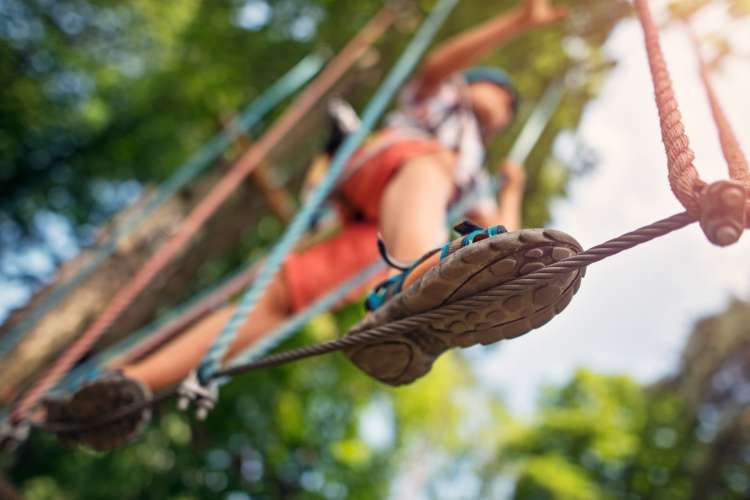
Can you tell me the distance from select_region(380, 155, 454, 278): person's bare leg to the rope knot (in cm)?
76

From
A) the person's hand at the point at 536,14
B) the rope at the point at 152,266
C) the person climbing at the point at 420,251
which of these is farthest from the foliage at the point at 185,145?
the person climbing at the point at 420,251

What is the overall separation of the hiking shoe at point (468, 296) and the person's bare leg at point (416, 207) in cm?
28

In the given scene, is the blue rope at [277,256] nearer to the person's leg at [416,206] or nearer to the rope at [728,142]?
the person's leg at [416,206]

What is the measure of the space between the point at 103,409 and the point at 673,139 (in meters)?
1.38

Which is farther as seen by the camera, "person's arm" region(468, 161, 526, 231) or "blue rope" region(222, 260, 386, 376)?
"person's arm" region(468, 161, 526, 231)

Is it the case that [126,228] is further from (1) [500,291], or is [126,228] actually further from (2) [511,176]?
(1) [500,291]

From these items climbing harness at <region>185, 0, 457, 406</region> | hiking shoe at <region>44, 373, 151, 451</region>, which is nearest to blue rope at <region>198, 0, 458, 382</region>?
climbing harness at <region>185, 0, 457, 406</region>

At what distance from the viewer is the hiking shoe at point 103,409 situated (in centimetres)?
148

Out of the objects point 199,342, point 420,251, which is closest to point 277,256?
point 420,251

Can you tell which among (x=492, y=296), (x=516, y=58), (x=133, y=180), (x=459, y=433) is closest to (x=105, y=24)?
(x=133, y=180)

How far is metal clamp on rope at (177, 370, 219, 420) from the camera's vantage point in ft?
4.09

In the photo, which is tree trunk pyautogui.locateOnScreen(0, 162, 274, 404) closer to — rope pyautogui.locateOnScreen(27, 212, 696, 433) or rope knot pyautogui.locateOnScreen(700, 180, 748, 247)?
rope pyautogui.locateOnScreen(27, 212, 696, 433)

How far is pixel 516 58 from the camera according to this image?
4621 mm

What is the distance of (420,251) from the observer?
56.7 inches
